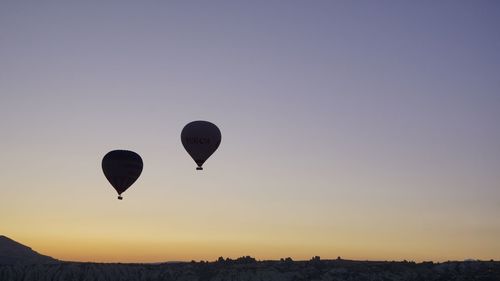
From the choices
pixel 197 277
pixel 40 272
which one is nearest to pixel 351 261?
pixel 197 277

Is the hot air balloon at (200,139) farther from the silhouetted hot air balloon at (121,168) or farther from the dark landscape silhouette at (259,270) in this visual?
the dark landscape silhouette at (259,270)

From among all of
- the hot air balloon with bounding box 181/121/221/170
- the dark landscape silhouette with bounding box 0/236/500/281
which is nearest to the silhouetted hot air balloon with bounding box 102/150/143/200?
the hot air balloon with bounding box 181/121/221/170

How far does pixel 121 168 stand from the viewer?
227ft

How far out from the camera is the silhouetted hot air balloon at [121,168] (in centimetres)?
6856

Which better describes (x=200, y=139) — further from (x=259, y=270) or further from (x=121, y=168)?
(x=259, y=270)

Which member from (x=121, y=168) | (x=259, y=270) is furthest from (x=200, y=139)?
(x=259, y=270)

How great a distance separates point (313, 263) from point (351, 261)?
5.51 meters

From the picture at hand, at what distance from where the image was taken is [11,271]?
112000 millimetres

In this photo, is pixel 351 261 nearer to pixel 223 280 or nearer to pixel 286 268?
pixel 286 268

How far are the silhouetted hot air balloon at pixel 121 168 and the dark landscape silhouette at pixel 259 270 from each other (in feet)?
110

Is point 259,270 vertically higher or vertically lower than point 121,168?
lower

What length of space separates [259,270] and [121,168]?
36.4 m

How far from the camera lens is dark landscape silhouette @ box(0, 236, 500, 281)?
3531 inches

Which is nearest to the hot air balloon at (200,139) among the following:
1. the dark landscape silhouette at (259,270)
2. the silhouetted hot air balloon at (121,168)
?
the silhouetted hot air balloon at (121,168)
